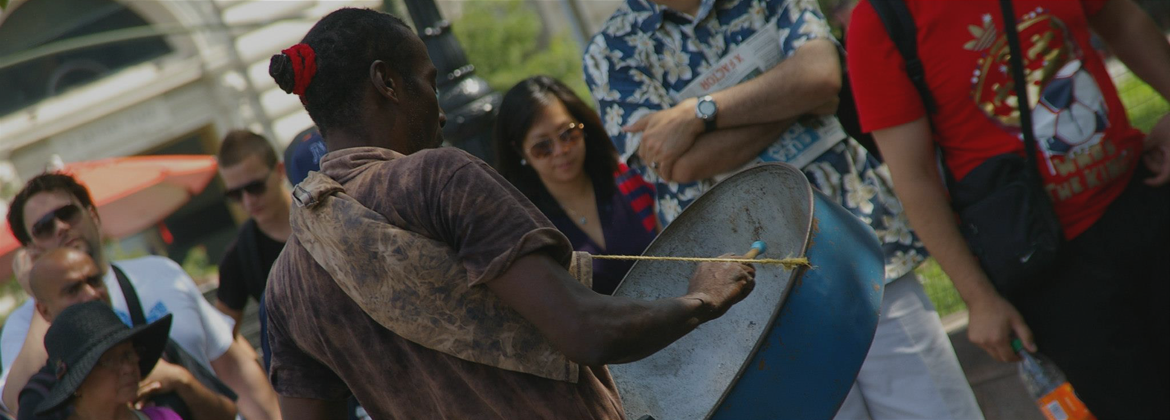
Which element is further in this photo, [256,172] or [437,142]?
[256,172]

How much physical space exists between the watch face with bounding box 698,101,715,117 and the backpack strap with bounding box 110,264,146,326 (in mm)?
2277

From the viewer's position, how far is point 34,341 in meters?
3.73

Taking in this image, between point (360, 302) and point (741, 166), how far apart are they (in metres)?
1.38

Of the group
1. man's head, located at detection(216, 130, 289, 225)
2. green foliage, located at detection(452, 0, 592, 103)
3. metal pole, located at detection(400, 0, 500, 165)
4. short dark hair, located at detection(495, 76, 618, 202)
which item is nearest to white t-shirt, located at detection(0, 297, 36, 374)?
man's head, located at detection(216, 130, 289, 225)

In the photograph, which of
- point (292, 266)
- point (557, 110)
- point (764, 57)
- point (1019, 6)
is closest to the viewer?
point (292, 266)

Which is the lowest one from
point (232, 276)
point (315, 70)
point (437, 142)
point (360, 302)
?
point (232, 276)

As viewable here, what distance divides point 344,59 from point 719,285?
77 cm

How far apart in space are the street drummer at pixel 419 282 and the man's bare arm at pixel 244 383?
2251mm

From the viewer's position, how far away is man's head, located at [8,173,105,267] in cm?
405

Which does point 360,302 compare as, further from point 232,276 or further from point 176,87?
point 176,87

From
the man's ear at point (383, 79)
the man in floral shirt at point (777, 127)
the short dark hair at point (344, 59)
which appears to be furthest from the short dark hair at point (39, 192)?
the man's ear at point (383, 79)

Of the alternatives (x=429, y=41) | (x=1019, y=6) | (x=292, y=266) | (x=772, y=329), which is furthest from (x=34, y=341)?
(x=1019, y=6)

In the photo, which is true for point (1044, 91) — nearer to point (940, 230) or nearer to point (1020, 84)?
point (1020, 84)

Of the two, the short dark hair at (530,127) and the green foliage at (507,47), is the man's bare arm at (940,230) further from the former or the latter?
the green foliage at (507,47)
